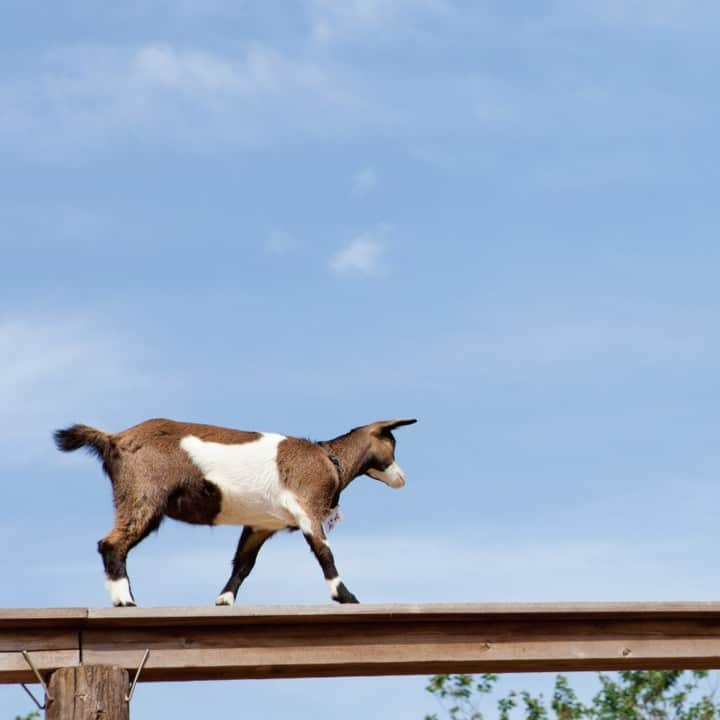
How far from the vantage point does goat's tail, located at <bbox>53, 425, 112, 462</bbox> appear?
26.1 ft

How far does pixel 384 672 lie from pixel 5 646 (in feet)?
5.95

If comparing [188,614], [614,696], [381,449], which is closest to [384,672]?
[188,614]

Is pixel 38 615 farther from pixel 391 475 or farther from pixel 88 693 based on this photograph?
pixel 391 475

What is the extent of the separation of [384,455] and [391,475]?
136 mm

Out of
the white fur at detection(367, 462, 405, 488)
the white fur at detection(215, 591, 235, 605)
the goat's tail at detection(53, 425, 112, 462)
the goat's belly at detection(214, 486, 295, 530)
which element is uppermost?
the goat's tail at detection(53, 425, 112, 462)

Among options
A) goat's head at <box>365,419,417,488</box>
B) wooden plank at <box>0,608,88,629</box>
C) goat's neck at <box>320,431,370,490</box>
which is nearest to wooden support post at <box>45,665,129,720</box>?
wooden plank at <box>0,608,88,629</box>

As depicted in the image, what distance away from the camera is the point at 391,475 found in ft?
28.8

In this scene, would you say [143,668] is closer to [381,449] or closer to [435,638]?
[435,638]

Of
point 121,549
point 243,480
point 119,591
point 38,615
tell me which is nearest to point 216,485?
point 243,480

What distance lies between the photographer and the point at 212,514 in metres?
8.01

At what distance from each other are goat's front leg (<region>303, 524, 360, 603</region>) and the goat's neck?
1.92 feet

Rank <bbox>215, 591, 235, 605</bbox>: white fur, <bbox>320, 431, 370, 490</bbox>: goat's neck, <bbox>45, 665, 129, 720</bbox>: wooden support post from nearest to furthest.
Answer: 1. <bbox>45, 665, 129, 720</bbox>: wooden support post
2. <bbox>215, 591, 235, 605</bbox>: white fur
3. <bbox>320, 431, 370, 490</bbox>: goat's neck

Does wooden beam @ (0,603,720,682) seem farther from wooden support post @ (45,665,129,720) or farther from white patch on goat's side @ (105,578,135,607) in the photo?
white patch on goat's side @ (105,578,135,607)

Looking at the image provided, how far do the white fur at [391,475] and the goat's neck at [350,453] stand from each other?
4.6 inches
